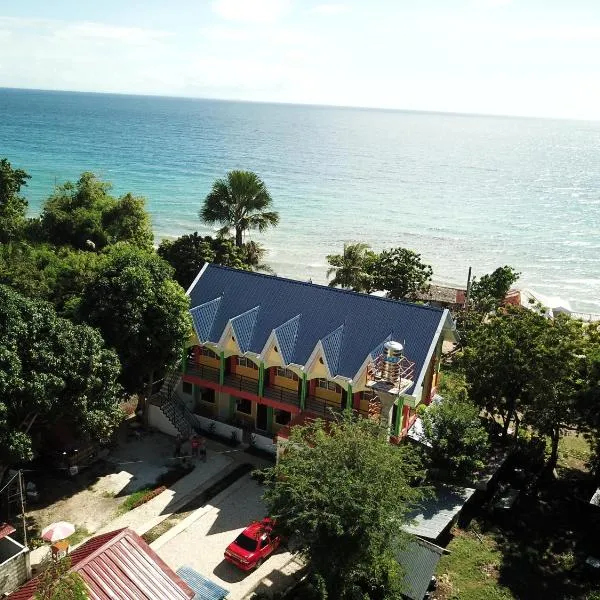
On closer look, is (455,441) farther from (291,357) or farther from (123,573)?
(123,573)

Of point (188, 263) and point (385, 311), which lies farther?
point (188, 263)

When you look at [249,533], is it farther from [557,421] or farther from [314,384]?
[557,421]

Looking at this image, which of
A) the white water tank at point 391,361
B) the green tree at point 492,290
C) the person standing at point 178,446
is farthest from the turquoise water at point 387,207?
the white water tank at point 391,361

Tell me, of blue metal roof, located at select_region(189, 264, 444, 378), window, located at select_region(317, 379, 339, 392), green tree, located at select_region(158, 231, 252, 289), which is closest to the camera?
blue metal roof, located at select_region(189, 264, 444, 378)

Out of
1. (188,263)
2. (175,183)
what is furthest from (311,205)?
(188,263)

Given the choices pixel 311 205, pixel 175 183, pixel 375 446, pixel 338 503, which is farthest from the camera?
pixel 175 183

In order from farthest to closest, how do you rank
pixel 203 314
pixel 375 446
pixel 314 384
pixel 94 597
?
pixel 203 314 → pixel 314 384 → pixel 375 446 → pixel 94 597

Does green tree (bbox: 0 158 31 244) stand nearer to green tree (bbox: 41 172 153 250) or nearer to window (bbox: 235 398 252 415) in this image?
green tree (bbox: 41 172 153 250)

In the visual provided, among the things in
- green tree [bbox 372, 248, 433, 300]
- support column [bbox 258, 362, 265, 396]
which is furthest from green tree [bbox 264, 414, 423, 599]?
green tree [bbox 372, 248, 433, 300]
